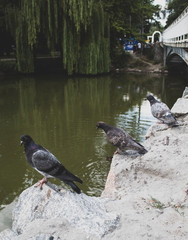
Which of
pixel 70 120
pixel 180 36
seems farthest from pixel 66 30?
pixel 70 120

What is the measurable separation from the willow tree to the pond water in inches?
89.5

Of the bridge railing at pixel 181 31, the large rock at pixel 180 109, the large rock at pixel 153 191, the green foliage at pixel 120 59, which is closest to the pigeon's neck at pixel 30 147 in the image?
the large rock at pixel 153 191

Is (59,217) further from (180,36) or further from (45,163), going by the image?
(180,36)

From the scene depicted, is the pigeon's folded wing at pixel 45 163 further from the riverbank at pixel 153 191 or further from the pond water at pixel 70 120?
the pond water at pixel 70 120

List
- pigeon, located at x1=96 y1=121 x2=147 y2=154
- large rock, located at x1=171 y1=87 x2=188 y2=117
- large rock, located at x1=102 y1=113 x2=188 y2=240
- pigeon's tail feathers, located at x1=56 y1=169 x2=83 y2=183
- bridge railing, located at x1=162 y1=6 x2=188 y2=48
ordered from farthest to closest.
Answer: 1. bridge railing, located at x1=162 y1=6 x2=188 y2=48
2. large rock, located at x1=171 y1=87 x2=188 y2=117
3. pigeon, located at x1=96 y1=121 x2=147 y2=154
4. pigeon's tail feathers, located at x1=56 y1=169 x2=83 y2=183
5. large rock, located at x1=102 y1=113 x2=188 y2=240

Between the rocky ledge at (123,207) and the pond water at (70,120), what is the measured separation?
4.10ft

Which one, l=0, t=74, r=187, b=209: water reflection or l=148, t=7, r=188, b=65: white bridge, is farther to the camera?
l=148, t=7, r=188, b=65: white bridge

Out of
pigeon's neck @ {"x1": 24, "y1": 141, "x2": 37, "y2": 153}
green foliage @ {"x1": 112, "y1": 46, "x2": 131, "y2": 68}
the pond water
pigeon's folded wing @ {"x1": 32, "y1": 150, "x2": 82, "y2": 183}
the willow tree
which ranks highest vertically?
the willow tree

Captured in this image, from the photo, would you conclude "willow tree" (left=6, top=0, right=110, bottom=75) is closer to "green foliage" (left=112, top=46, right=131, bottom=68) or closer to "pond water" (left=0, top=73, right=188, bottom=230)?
"pond water" (left=0, top=73, right=188, bottom=230)

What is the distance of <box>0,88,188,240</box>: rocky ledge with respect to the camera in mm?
3141

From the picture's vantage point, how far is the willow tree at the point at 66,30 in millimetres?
18562

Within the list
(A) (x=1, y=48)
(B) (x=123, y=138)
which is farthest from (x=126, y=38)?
(B) (x=123, y=138)

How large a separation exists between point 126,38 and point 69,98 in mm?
16484

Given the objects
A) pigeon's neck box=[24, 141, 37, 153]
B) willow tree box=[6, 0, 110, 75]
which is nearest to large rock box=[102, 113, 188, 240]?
pigeon's neck box=[24, 141, 37, 153]
